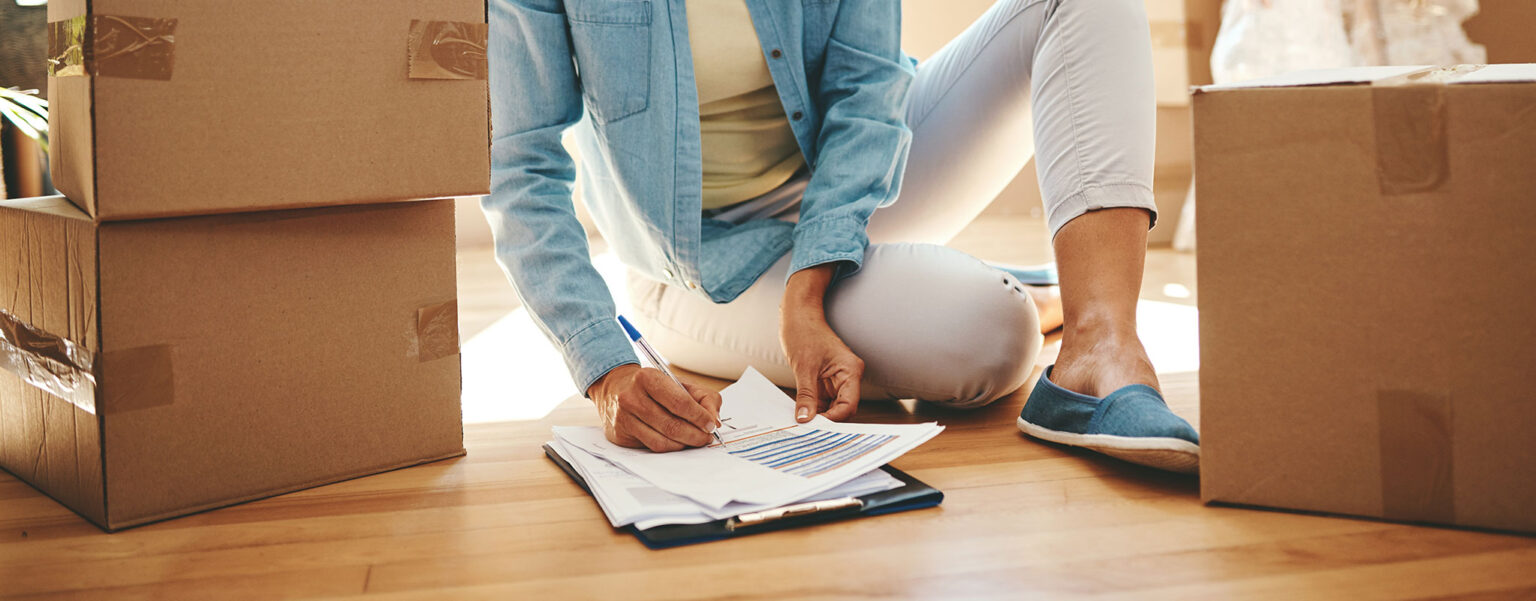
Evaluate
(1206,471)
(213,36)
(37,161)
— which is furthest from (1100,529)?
(37,161)

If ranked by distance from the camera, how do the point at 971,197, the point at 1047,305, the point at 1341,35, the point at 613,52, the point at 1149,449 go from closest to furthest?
the point at 1149,449
the point at 613,52
the point at 971,197
the point at 1047,305
the point at 1341,35

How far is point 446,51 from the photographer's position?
2.58 feet

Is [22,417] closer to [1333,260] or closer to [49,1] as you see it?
[49,1]

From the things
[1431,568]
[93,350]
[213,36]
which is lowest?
[1431,568]

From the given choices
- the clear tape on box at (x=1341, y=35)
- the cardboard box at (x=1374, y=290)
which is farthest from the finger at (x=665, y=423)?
the clear tape on box at (x=1341, y=35)

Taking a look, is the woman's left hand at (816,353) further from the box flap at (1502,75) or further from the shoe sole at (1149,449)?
the box flap at (1502,75)

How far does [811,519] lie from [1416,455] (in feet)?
1.24

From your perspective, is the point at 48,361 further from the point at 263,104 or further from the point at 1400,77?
the point at 1400,77

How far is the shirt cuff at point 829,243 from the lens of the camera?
980 millimetres

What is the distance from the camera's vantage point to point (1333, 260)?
0.64 meters

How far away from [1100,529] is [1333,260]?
0.22m

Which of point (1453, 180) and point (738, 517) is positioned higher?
point (1453, 180)

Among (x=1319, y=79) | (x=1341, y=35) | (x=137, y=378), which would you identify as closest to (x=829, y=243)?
(x=1319, y=79)

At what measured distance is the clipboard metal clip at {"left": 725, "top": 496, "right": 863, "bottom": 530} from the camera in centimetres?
67
